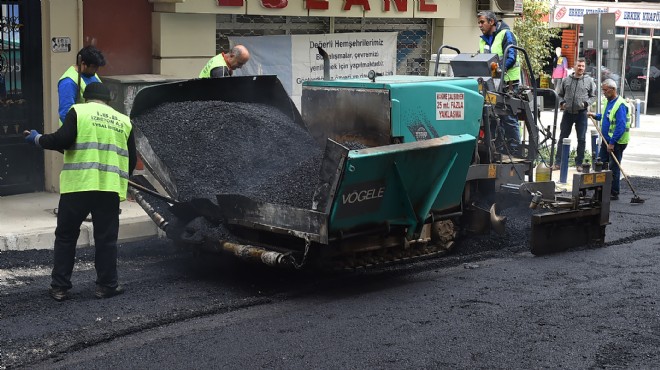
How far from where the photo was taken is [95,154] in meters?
6.75

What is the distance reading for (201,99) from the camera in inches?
329

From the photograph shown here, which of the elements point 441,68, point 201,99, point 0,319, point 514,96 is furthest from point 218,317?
point 441,68

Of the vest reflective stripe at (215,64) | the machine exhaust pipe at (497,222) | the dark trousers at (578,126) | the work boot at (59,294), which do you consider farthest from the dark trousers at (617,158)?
the work boot at (59,294)

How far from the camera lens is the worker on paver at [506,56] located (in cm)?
965

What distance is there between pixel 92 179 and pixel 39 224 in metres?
2.47

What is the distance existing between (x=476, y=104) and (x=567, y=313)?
7.84 ft

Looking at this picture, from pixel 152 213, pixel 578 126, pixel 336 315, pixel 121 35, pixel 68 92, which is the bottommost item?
pixel 336 315

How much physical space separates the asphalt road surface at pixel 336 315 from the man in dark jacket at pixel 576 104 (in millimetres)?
6079

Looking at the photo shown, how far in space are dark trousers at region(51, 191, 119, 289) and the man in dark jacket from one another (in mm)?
9105

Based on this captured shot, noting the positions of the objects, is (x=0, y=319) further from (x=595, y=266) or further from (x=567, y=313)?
(x=595, y=266)

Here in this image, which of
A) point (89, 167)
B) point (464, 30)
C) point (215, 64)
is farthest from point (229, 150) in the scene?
point (464, 30)

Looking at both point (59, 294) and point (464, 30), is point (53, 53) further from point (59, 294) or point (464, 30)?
point (464, 30)

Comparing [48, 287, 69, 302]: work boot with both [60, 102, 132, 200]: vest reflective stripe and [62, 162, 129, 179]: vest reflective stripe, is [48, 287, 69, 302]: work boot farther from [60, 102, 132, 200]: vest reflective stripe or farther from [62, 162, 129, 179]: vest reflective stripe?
[62, 162, 129, 179]: vest reflective stripe

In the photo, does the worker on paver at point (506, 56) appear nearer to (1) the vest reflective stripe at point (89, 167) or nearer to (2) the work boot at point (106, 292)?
(1) the vest reflective stripe at point (89, 167)
